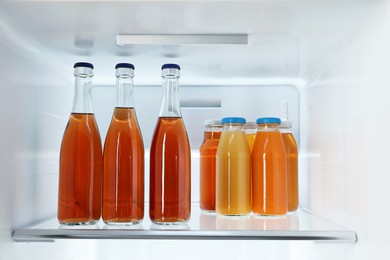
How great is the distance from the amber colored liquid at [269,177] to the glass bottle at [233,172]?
0.02 meters

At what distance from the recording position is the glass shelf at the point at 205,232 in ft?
2.59

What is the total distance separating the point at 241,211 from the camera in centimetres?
96

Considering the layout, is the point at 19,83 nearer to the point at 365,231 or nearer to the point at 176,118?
the point at 176,118

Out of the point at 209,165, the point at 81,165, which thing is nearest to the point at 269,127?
the point at 209,165

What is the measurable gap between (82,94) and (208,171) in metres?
0.35

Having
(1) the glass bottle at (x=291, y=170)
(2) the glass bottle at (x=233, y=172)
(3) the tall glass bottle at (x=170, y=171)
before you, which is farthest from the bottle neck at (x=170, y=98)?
(1) the glass bottle at (x=291, y=170)

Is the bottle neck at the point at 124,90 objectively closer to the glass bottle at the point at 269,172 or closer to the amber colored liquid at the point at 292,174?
the glass bottle at the point at 269,172

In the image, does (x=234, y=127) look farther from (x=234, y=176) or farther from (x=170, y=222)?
(x=170, y=222)

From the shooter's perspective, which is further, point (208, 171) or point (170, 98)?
point (208, 171)

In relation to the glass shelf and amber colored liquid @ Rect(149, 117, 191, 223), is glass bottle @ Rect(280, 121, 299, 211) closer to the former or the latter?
the glass shelf

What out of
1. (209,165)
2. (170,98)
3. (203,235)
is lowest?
(203,235)

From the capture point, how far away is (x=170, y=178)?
89 centimetres

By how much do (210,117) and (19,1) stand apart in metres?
0.71

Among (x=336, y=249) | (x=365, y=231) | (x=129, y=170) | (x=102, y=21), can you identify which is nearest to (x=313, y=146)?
(x=336, y=249)
